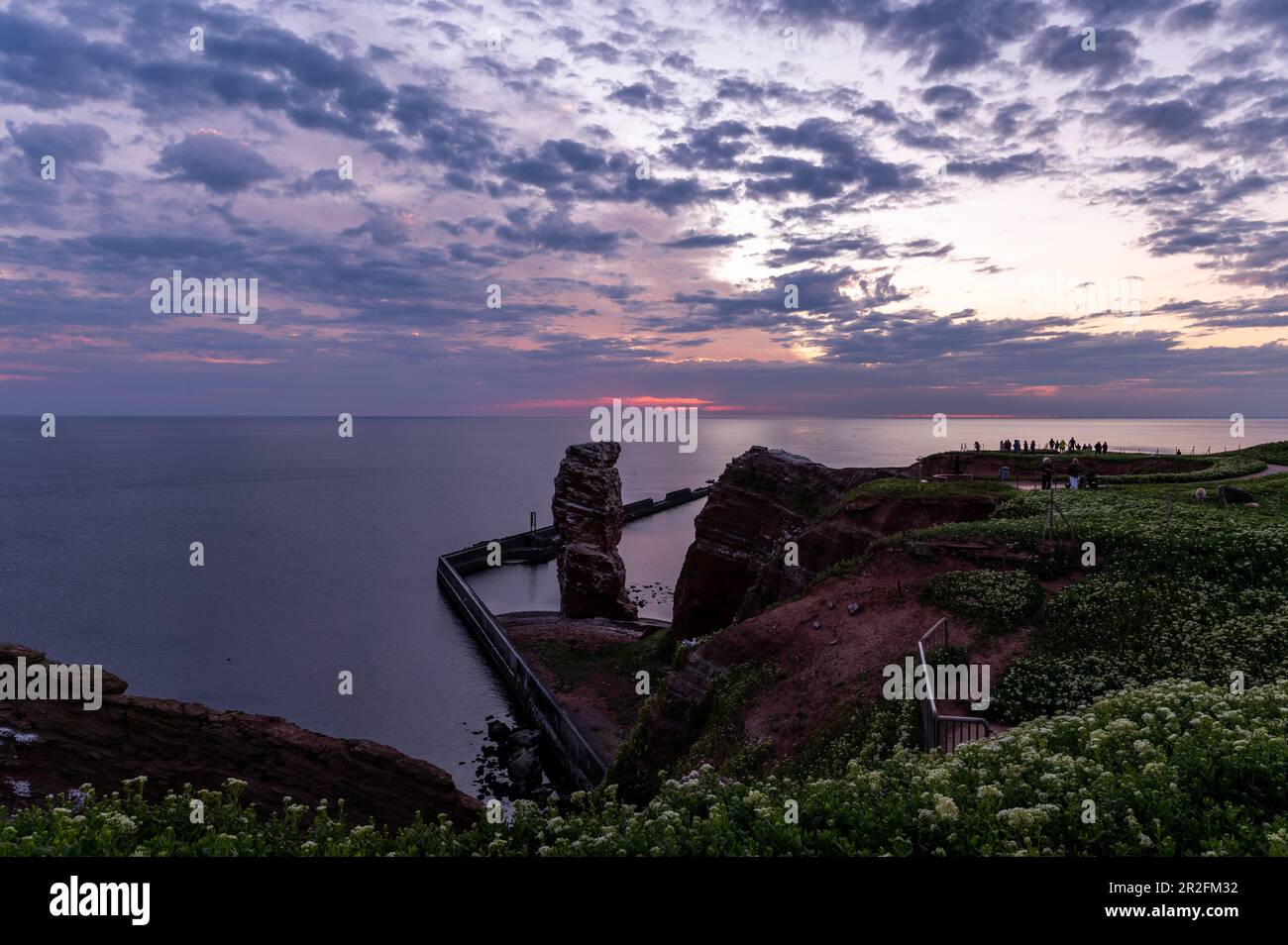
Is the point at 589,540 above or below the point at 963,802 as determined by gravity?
above

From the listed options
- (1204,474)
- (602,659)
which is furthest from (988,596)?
(1204,474)

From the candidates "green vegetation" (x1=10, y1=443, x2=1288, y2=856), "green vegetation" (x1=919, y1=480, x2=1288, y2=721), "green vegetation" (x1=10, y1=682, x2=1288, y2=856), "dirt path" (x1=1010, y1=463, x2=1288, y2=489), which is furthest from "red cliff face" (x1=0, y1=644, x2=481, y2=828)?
"dirt path" (x1=1010, y1=463, x2=1288, y2=489)

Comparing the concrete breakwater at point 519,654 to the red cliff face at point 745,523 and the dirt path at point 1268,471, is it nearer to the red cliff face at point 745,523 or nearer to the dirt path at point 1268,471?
the red cliff face at point 745,523

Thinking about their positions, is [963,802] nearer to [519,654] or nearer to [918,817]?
[918,817]

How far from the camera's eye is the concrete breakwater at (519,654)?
36006 millimetres

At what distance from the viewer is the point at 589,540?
215 ft

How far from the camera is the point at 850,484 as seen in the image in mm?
44312

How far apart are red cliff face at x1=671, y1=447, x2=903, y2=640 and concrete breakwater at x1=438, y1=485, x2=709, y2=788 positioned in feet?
35.4

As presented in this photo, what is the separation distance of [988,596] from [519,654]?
3700 cm

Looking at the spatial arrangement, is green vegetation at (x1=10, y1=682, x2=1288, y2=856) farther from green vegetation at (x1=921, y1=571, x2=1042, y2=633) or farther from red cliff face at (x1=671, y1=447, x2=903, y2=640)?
red cliff face at (x1=671, y1=447, x2=903, y2=640)

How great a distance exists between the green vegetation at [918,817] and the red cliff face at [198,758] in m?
10.6
